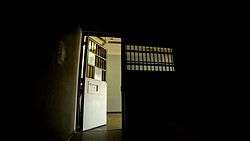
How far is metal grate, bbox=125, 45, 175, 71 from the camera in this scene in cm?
266

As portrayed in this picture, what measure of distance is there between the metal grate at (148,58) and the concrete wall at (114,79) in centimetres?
284

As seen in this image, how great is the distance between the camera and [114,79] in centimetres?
608

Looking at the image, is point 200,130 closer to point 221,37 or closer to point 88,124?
point 221,37

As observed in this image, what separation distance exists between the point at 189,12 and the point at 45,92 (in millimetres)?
2249

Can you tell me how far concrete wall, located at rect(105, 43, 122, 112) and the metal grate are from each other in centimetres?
284

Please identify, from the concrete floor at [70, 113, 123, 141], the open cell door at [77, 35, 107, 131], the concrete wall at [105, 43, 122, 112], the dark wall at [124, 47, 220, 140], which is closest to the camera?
the concrete floor at [70, 113, 123, 141]

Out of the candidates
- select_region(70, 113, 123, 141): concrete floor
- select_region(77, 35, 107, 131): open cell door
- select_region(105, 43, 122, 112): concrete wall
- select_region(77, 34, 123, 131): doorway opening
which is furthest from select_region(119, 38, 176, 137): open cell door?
select_region(105, 43, 122, 112): concrete wall

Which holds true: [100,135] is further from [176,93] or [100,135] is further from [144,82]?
[176,93]

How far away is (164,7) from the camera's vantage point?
2238mm

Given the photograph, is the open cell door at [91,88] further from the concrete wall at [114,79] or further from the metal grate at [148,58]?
the concrete wall at [114,79]

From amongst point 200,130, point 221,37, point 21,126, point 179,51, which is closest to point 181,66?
point 179,51

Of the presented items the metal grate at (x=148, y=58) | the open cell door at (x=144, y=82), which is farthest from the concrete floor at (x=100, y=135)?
the metal grate at (x=148, y=58)

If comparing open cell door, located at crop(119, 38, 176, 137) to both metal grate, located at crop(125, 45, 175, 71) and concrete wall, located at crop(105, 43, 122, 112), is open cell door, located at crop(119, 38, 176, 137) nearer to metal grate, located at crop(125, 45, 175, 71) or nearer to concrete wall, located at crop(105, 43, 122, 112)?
metal grate, located at crop(125, 45, 175, 71)

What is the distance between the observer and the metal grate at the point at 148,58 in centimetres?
266
